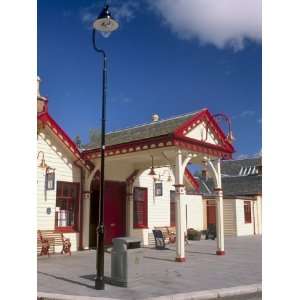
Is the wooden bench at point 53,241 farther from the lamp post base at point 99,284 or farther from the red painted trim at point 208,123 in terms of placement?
the lamp post base at point 99,284

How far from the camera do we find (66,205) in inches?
530

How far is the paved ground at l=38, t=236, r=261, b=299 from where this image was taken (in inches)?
290

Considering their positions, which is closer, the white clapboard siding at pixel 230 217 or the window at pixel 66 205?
the window at pixel 66 205

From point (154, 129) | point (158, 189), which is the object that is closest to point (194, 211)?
point (158, 189)

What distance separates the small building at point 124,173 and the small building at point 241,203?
23.6ft

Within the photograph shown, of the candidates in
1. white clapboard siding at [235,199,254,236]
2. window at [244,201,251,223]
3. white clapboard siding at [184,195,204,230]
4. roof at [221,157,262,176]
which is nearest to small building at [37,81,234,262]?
white clapboard siding at [184,195,204,230]

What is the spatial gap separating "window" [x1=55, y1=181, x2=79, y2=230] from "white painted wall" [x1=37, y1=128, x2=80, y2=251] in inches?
7.6

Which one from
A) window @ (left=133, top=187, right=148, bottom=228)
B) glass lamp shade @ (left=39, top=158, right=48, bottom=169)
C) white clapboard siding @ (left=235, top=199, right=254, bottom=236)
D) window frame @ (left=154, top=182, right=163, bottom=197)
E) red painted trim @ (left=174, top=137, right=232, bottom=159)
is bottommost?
white clapboard siding @ (left=235, top=199, right=254, bottom=236)

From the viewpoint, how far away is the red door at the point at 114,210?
14.9 metres

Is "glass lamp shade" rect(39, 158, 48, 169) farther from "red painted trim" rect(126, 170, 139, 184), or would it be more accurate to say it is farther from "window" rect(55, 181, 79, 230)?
"red painted trim" rect(126, 170, 139, 184)

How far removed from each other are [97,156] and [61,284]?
6.22m

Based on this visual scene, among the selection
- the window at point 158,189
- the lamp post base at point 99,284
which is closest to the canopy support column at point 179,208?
the lamp post base at point 99,284

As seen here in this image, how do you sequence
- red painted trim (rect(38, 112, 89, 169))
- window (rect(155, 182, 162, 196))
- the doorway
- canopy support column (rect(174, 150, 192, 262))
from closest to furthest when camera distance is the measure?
canopy support column (rect(174, 150, 192, 262)), red painted trim (rect(38, 112, 89, 169)), the doorway, window (rect(155, 182, 162, 196))
